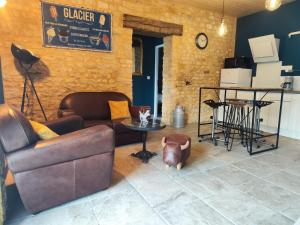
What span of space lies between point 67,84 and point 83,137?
2482 millimetres

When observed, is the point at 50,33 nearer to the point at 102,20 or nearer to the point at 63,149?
the point at 102,20

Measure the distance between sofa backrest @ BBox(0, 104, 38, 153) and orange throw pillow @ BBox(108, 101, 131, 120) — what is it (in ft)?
6.96

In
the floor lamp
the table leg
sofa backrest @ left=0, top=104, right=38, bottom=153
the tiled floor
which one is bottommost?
the tiled floor

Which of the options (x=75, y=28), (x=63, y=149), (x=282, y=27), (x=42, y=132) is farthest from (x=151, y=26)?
(x=63, y=149)

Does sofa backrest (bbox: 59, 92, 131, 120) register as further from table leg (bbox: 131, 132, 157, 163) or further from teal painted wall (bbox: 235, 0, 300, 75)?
teal painted wall (bbox: 235, 0, 300, 75)

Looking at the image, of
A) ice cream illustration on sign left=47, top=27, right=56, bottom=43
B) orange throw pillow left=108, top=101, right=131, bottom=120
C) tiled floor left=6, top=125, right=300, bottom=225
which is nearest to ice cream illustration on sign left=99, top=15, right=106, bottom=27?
ice cream illustration on sign left=47, top=27, right=56, bottom=43

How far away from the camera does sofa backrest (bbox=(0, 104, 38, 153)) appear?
163cm

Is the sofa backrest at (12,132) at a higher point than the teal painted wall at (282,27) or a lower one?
lower

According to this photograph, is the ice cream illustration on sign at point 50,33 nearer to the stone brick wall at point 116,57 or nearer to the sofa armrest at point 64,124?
the stone brick wall at point 116,57

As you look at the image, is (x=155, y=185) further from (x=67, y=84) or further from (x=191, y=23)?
(x=191, y=23)

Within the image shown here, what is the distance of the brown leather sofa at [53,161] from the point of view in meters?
1.66

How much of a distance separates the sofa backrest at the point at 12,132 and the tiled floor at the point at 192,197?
2.13 feet

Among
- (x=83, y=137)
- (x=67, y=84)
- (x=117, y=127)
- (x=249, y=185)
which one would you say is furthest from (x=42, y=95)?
(x=249, y=185)

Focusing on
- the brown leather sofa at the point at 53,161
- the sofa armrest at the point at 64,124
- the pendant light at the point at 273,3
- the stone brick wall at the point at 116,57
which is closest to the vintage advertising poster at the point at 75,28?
the stone brick wall at the point at 116,57
